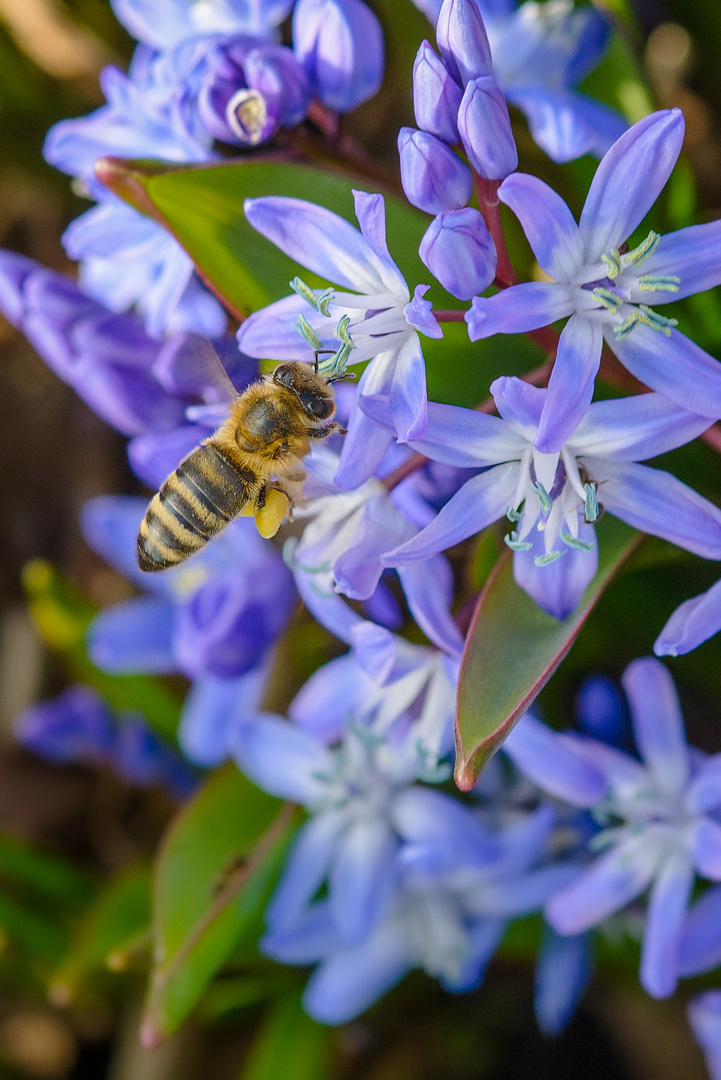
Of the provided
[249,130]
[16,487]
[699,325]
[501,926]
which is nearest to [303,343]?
[249,130]

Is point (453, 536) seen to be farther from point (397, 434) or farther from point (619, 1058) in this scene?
point (619, 1058)

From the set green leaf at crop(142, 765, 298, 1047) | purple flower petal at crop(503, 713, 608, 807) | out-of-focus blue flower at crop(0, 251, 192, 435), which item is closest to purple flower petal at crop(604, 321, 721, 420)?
purple flower petal at crop(503, 713, 608, 807)

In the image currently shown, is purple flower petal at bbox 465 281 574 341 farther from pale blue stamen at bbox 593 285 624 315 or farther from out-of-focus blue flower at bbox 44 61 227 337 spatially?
out-of-focus blue flower at bbox 44 61 227 337

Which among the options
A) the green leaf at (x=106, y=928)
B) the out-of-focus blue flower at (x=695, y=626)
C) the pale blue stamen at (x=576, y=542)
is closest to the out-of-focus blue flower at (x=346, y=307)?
the pale blue stamen at (x=576, y=542)

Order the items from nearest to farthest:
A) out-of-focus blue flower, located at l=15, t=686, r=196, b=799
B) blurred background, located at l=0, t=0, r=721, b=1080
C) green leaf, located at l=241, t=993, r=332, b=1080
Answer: green leaf, located at l=241, t=993, r=332, b=1080
blurred background, located at l=0, t=0, r=721, b=1080
out-of-focus blue flower, located at l=15, t=686, r=196, b=799

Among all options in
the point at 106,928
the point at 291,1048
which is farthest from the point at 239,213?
the point at 291,1048

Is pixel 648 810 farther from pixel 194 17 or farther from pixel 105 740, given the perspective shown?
pixel 194 17

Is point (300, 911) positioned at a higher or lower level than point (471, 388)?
lower
